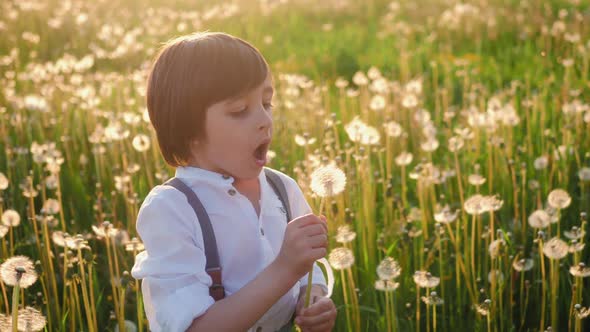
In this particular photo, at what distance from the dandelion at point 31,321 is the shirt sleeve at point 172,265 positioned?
1.01 ft

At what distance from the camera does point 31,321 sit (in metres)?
1.92

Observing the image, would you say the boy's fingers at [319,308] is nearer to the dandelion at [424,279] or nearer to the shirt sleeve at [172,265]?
the shirt sleeve at [172,265]

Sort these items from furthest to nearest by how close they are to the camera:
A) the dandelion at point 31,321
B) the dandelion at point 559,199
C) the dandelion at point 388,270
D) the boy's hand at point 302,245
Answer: the dandelion at point 559,199
the dandelion at point 388,270
the dandelion at point 31,321
the boy's hand at point 302,245

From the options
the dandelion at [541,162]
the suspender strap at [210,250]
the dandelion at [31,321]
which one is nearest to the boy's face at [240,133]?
the suspender strap at [210,250]

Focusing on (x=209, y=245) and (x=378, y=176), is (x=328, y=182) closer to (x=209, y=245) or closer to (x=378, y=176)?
(x=209, y=245)

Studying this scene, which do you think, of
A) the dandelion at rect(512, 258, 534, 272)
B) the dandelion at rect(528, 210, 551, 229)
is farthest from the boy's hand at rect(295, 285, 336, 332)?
the dandelion at rect(528, 210, 551, 229)

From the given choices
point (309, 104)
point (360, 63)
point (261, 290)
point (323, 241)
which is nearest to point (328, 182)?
point (323, 241)

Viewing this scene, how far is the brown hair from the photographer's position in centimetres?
178

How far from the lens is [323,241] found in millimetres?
1704

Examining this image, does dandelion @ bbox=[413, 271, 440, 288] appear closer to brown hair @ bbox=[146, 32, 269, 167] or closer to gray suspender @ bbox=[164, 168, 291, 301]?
gray suspender @ bbox=[164, 168, 291, 301]

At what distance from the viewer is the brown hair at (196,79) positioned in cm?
178

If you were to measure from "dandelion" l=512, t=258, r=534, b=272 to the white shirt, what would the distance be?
0.71 m

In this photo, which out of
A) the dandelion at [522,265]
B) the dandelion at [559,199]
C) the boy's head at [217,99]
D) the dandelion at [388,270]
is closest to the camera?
the boy's head at [217,99]

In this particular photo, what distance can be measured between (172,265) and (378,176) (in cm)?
211
